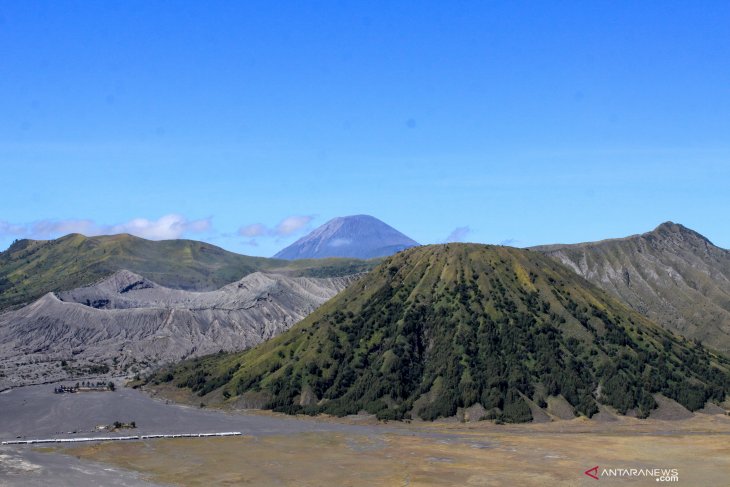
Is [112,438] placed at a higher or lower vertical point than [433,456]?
higher

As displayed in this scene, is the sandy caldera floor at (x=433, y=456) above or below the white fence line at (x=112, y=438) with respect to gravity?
below

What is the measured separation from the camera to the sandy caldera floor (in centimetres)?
12794

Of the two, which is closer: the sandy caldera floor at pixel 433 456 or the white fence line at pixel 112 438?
the sandy caldera floor at pixel 433 456

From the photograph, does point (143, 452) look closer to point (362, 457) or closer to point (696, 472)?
point (362, 457)

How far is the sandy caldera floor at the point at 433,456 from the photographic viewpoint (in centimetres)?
12794

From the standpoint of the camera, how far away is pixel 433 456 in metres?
146

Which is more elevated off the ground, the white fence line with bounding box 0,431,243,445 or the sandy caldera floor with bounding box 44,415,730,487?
the white fence line with bounding box 0,431,243,445

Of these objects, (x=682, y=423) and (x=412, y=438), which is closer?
(x=412, y=438)

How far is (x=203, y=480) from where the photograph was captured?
12612 centimetres

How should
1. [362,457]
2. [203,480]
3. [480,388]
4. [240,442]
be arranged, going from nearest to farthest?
[203,480] < [362,457] < [240,442] < [480,388]

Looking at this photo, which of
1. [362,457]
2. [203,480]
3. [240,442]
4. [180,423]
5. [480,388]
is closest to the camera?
[203,480]

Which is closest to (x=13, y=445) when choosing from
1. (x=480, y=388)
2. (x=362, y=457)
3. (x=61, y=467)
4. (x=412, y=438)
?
(x=61, y=467)

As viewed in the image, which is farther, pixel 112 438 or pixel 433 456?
pixel 112 438

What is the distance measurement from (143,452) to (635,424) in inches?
4421
